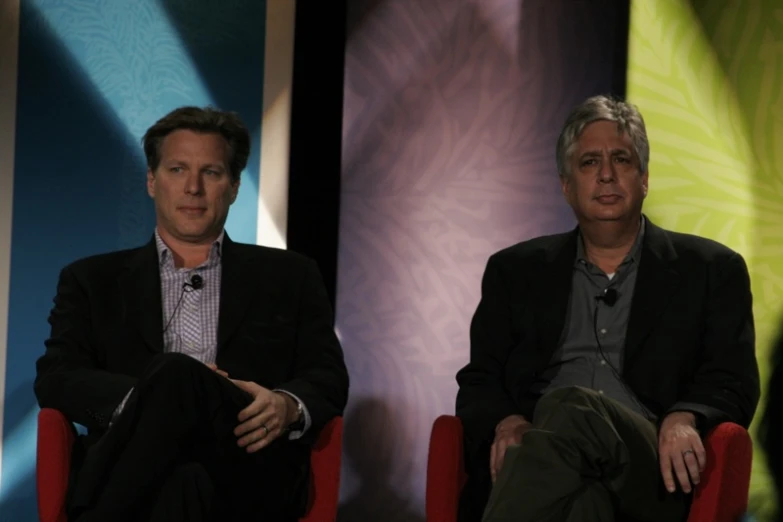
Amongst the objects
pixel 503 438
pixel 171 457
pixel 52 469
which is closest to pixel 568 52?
pixel 503 438

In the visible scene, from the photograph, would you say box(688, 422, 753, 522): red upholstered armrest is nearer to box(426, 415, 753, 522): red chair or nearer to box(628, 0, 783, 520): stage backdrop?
box(426, 415, 753, 522): red chair

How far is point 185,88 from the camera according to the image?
3.70m

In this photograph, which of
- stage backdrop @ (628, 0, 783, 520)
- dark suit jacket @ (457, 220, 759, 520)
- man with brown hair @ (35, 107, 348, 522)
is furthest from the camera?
stage backdrop @ (628, 0, 783, 520)

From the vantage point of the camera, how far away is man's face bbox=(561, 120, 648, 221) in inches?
113

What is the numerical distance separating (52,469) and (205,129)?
1.00 meters

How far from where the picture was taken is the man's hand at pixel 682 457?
2.38 meters

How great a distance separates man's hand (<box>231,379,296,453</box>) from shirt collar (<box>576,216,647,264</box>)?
895 mm

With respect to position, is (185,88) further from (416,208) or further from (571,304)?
(571,304)

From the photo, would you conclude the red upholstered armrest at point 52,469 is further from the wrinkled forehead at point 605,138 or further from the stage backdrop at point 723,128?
the stage backdrop at point 723,128

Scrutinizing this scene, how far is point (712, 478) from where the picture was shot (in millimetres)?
2420

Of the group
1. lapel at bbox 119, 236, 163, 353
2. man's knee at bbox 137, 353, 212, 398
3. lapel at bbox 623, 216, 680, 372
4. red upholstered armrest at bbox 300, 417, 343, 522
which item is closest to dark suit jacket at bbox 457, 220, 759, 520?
lapel at bbox 623, 216, 680, 372

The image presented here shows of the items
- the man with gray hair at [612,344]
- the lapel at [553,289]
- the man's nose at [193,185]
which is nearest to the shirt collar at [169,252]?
the man's nose at [193,185]

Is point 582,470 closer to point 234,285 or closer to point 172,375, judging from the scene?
point 172,375

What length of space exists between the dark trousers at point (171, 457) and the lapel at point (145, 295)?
1.45 ft
